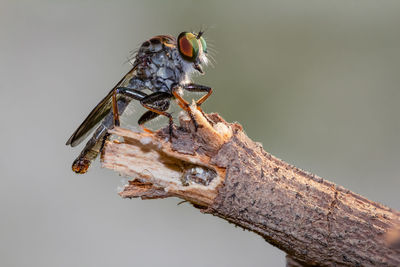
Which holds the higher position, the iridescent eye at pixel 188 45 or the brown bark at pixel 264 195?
the iridescent eye at pixel 188 45

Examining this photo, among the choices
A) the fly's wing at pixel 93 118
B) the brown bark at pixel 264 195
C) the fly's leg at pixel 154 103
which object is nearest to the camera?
the brown bark at pixel 264 195

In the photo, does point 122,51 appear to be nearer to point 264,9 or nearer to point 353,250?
point 264,9

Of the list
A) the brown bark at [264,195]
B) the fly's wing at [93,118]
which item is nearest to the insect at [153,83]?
the fly's wing at [93,118]

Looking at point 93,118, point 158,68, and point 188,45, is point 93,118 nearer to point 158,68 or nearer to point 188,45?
point 158,68

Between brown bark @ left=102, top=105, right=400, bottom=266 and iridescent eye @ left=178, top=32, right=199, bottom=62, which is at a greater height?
iridescent eye @ left=178, top=32, right=199, bottom=62

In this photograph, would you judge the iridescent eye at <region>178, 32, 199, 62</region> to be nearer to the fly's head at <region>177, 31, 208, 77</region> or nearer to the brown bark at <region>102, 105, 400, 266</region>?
the fly's head at <region>177, 31, 208, 77</region>

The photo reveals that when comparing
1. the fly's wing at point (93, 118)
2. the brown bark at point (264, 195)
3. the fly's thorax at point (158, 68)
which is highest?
the fly's thorax at point (158, 68)

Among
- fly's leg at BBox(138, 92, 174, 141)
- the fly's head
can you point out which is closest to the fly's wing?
fly's leg at BBox(138, 92, 174, 141)

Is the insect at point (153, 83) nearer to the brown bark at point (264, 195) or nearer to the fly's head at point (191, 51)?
the fly's head at point (191, 51)
